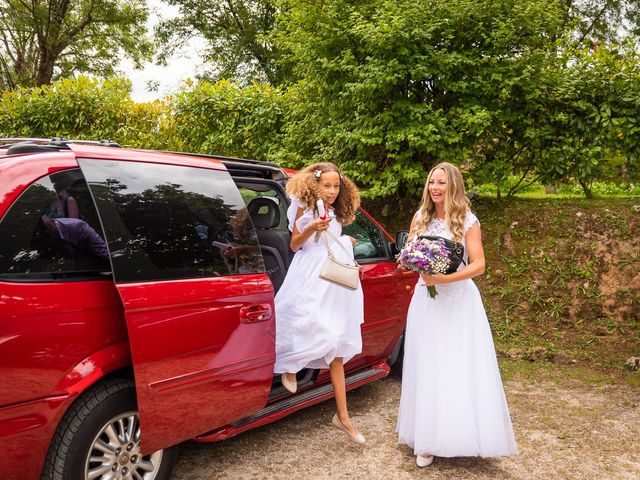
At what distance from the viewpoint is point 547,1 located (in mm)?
7027

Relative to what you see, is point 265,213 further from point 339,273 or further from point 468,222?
point 468,222

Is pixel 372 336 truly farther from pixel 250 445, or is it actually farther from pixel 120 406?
pixel 120 406

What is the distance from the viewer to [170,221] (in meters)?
2.94

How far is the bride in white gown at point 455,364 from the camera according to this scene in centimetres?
345

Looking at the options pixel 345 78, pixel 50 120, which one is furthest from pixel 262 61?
pixel 345 78

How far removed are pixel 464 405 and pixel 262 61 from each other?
16010 mm

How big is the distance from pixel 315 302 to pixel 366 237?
1.23 metres

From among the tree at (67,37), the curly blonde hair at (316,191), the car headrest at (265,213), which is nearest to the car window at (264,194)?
the car headrest at (265,213)

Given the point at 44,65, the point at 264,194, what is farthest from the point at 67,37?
the point at 264,194

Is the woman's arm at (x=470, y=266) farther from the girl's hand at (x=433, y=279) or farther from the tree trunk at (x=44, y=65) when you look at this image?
the tree trunk at (x=44, y=65)

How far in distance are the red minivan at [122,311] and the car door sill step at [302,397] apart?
0.10ft

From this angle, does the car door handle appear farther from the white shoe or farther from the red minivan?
the white shoe

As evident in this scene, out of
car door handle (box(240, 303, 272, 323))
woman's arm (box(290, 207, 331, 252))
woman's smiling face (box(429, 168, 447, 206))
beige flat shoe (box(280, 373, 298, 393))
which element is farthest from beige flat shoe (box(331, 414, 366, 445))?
woman's smiling face (box(429, 168, 447, 206))

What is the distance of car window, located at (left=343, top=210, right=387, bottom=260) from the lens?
4.60 meters
